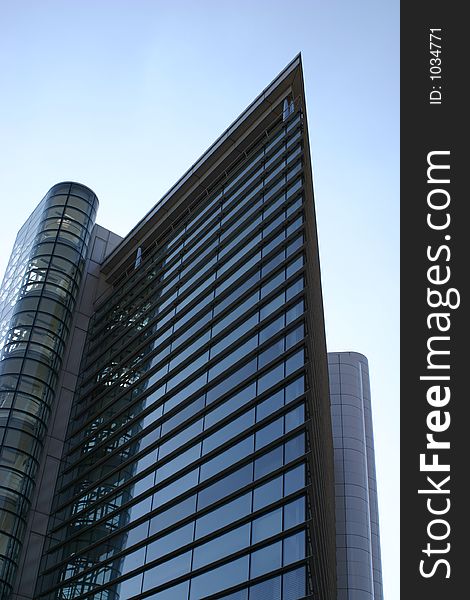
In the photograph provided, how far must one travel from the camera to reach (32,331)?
38938 millimetres

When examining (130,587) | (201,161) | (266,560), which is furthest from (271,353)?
(201,161)

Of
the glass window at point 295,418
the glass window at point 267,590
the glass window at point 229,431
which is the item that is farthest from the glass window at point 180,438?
the glass window at point 267,590

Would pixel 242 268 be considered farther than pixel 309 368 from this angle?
Yes

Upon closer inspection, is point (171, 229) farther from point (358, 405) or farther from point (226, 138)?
point (358, 405)

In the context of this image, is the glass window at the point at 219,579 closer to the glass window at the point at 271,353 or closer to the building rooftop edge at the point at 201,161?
the glass window at the point at 271,353

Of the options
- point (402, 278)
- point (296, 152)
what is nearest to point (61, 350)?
point (296, 152)

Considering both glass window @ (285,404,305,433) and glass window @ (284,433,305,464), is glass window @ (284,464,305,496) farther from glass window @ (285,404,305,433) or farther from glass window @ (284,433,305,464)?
glass window @ (285,404,305,433)

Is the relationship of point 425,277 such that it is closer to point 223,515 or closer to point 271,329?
point 271,329

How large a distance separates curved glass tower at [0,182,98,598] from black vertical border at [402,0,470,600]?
21.0 metres

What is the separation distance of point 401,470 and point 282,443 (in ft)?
18.1

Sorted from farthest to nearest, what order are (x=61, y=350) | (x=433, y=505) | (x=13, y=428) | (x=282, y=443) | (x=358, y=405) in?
(x=358, y=405) → (x=61, y=350) → (x=13, y=428) → (x=282, y=443) → (x=433, y=505)

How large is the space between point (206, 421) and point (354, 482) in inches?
1198

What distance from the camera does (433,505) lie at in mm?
17094

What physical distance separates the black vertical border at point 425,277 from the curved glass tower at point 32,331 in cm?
2098
